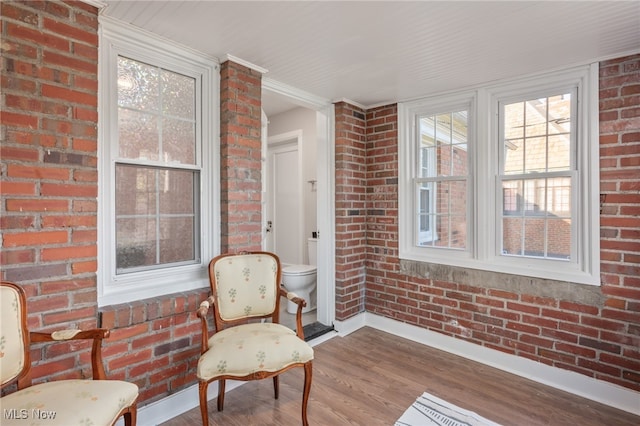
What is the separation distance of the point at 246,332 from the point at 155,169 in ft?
3.99

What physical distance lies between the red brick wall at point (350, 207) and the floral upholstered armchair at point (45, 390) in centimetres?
219

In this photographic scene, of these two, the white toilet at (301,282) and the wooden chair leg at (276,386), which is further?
the white toilet at (301,282)

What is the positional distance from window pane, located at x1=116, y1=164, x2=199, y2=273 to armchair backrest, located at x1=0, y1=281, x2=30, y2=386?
0.58 m

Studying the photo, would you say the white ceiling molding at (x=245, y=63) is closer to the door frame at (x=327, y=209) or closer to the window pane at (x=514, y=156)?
the door frame at (x=327, y=209)

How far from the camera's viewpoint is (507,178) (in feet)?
8.92

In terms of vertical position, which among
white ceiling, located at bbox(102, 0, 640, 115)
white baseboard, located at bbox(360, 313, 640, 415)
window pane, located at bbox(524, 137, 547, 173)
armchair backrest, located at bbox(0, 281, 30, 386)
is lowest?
white baseboard, located at bbox(360, 313, 640, 415)

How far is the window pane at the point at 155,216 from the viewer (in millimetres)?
2025

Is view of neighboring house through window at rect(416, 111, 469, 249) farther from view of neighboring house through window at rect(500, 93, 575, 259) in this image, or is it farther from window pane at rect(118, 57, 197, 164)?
window pane at rect(118, 57, 197, 164)

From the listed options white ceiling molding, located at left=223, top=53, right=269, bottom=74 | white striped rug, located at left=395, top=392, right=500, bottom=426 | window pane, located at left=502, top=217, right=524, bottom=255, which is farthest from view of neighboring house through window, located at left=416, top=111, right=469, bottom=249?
white ceiling molding, located at left=223, top=53, right=269, bottom=74

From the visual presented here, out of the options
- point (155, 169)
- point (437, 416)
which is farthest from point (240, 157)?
point (437, 416)

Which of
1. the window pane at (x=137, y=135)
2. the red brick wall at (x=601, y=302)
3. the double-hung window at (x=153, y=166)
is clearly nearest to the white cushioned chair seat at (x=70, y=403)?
the double-hung window at (x=153, y=166)

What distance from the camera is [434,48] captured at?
2160 millimetres

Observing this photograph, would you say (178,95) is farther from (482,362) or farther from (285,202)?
(482,362)

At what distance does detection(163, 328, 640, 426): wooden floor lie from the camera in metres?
2.04
